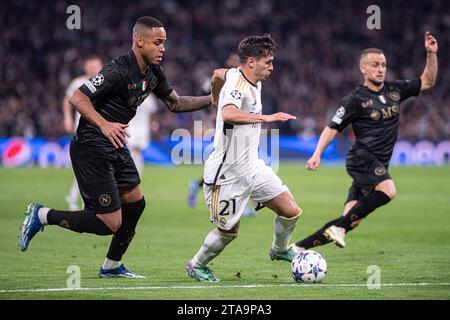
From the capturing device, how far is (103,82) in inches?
316

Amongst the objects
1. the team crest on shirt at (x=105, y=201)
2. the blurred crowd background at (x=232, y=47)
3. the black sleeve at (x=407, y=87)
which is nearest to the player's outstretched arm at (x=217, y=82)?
the team crest on shirt at (x=105, y=201)

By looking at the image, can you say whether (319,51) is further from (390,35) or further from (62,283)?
(62,283)

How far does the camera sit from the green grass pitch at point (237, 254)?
7.60 metres

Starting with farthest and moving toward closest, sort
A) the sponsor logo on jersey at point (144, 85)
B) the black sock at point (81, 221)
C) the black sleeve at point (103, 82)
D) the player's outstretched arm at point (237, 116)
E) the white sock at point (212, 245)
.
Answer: the white sock at point (212, 245)
the sponsor logo on jersey at point (144, 85)
the black sock at point (81, 221)
the black sleeve at point (103, 82)
the player's outstretched arm at point (237, 116)

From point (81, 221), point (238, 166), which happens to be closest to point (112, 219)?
point (81, 221)

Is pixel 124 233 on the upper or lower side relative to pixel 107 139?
lower

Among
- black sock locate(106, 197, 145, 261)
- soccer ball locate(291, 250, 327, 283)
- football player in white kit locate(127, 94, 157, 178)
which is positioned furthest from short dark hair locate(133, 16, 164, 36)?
football player in white kit locate(127, 94, 157, 178)

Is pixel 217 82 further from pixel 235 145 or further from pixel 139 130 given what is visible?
pixel 139 130

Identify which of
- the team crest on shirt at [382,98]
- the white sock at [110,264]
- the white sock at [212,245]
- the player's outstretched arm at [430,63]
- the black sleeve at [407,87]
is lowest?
the white sock at [110,264]

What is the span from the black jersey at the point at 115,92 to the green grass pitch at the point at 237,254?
1436 millimetres

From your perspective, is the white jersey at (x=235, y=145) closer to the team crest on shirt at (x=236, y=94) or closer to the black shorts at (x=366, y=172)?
the team crest on shirt at (x=236, y=94)

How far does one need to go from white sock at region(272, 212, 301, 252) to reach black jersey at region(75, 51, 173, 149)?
1883 mm

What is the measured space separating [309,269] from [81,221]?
224 cm

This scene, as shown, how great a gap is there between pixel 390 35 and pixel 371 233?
2684 cm
